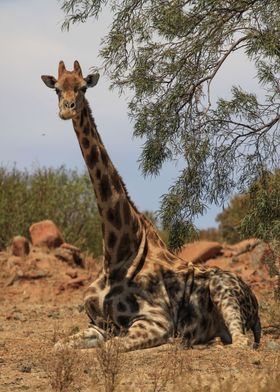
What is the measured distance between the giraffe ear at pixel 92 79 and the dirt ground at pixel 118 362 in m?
3.30

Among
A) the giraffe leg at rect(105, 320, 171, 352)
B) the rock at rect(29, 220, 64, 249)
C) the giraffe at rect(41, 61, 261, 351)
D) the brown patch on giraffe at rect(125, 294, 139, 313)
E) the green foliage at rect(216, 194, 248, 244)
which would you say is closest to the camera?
the giraffe leg at rect(105, 320, 171, 352)

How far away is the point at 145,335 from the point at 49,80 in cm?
360

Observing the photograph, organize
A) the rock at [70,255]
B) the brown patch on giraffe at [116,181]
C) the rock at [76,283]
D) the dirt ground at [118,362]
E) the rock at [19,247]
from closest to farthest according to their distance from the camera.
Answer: the dirt ground at [118,362]
the brown patch on giraffe at [116,181]
the rock at [76,283]
the rock at [19,247]
the rock at [70,255]

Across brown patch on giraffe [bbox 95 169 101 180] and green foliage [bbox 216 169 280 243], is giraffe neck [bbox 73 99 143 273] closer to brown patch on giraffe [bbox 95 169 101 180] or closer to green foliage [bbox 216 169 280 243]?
brown patch on giraffe [bbox 95 169 101 180]

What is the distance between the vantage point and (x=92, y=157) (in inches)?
500

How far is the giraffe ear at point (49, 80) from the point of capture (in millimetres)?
12914

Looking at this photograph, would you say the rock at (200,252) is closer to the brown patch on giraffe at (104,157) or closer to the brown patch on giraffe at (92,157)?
the brown patch on giraffe at (104,157)

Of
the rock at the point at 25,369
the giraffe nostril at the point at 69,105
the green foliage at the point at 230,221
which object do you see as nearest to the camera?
the rock at the point at 25,369

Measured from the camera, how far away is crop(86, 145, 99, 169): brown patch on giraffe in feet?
41.6

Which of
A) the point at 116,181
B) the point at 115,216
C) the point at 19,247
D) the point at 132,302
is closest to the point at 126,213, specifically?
the point at 115,216

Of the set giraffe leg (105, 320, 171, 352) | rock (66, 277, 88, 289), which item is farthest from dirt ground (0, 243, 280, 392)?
rock (66, 277, 88, 289)

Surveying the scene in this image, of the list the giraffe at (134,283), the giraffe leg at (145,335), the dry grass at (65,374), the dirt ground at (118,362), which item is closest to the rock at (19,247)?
the dirt ground at (118,362)

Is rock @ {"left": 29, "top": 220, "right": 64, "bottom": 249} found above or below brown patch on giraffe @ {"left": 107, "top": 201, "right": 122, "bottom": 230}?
above

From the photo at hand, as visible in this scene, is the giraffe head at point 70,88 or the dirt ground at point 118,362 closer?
the dirt ground at point 118,362
